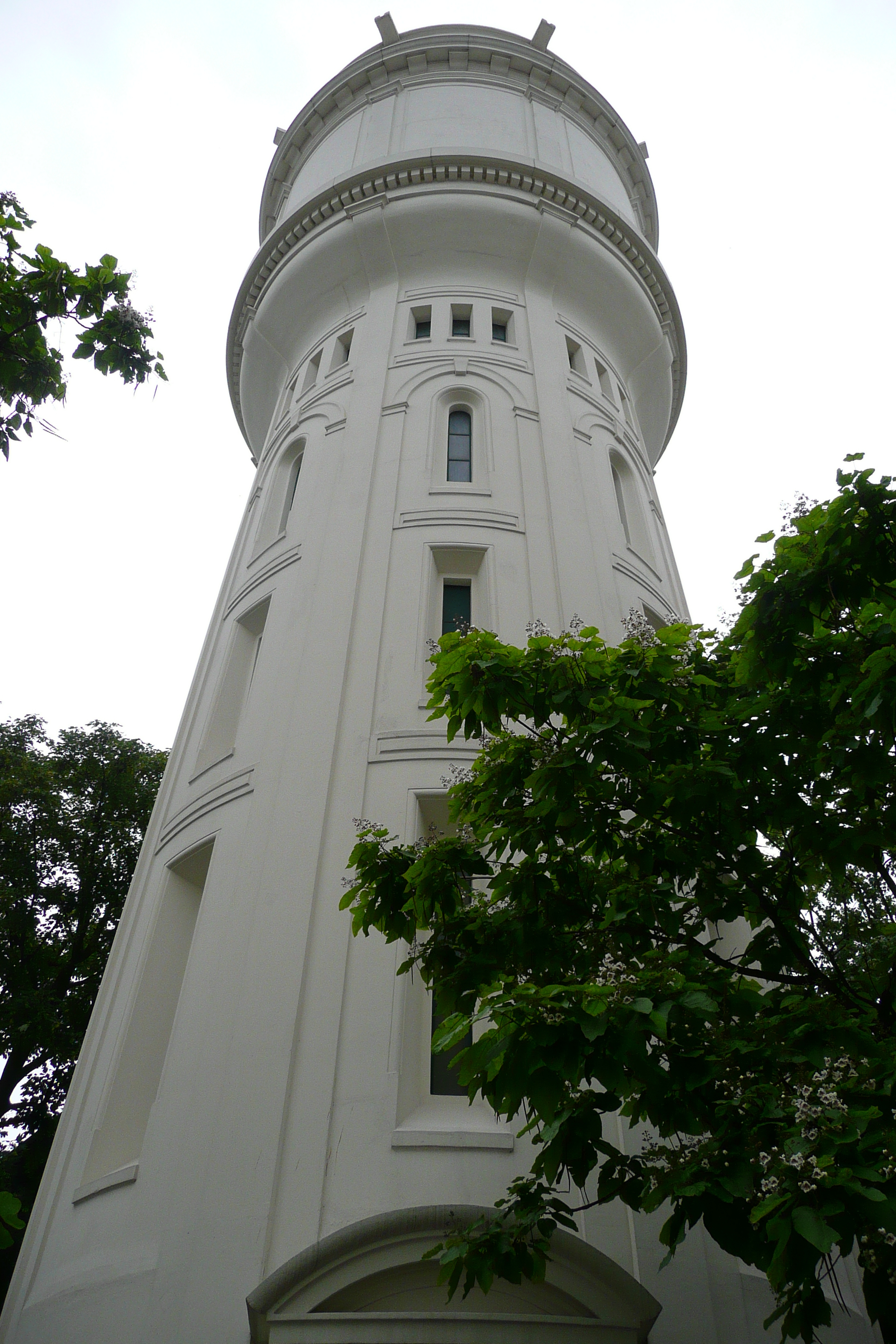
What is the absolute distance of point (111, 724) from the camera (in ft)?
89.7

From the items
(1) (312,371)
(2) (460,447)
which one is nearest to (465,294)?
(1) (312,371)

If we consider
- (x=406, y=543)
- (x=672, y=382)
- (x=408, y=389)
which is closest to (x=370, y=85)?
(x=672, y=382)

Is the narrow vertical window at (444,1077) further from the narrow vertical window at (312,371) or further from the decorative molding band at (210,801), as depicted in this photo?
the narrow vertical window at (312,371)

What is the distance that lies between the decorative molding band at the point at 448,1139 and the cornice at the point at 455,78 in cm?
2956

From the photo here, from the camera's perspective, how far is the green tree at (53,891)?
72.4 feet

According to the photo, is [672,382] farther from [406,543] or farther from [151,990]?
[151,990]

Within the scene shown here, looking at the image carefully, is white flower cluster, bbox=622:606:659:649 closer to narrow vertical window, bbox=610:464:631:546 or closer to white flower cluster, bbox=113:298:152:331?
white flower cluster, bbox=113:298:152:331

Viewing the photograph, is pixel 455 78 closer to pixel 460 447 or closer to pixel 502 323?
pixel 502 323

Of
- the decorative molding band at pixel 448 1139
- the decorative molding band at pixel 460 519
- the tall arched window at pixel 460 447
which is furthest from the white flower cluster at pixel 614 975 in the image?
the tall arched window at pixel 460 447

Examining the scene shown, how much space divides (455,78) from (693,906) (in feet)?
95.7

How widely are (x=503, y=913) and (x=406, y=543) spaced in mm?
10297

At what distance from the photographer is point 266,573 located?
18578 mm

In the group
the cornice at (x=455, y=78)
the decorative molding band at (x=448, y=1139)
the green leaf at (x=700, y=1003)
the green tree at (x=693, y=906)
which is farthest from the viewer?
the cornice at (x=455, y=78)

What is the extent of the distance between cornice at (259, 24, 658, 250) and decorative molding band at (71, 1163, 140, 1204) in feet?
96.2
